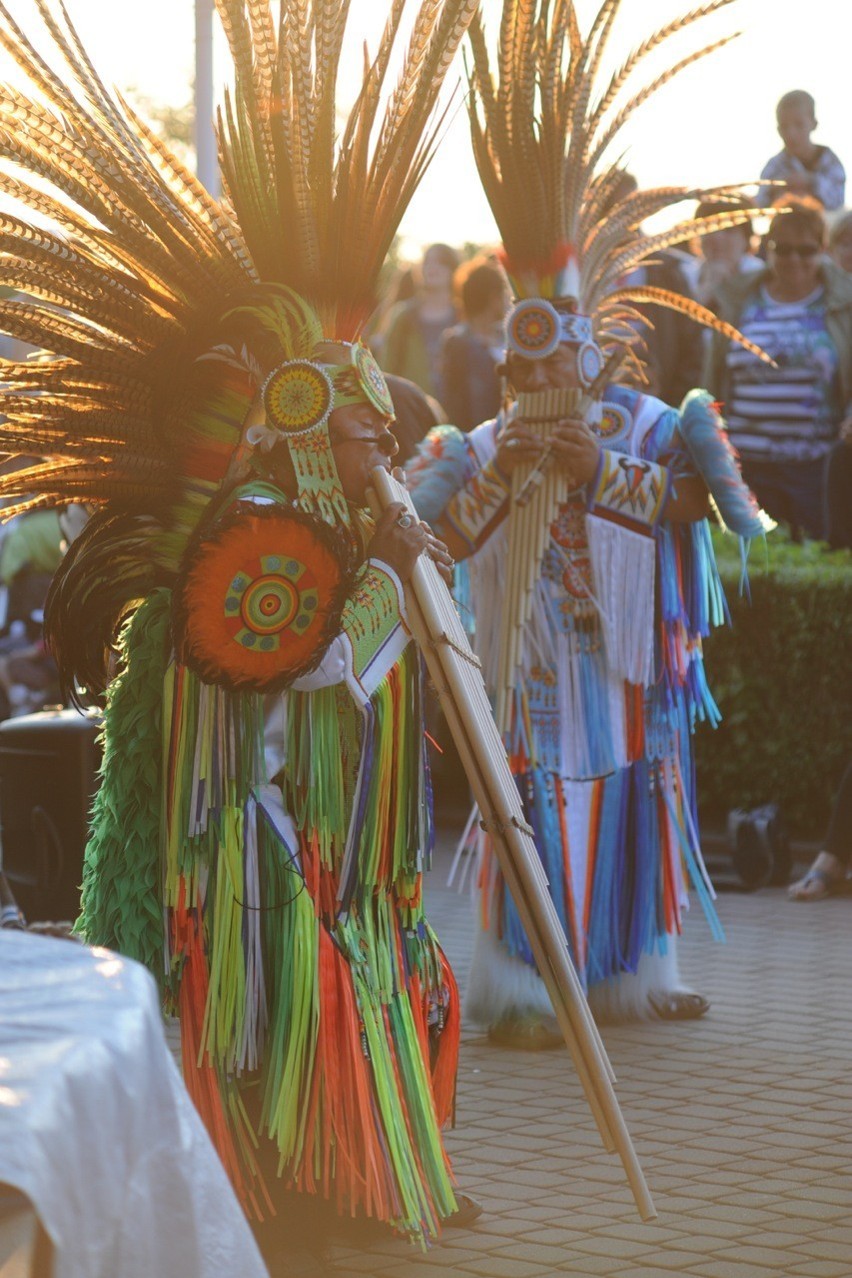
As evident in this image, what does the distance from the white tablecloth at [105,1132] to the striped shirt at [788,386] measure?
729cm

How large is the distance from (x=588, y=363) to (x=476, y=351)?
422cm

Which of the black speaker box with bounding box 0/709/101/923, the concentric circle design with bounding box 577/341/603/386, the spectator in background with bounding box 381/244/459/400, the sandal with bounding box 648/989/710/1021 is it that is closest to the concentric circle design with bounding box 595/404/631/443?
the concentric circle design with bounding box 577/341/603/386

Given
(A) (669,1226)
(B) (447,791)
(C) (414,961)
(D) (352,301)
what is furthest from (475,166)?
(B) (447,791)

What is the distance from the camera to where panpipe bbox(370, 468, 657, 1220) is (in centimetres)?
330

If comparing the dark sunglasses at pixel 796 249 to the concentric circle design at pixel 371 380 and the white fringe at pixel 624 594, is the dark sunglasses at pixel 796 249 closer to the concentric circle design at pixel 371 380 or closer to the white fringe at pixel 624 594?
the white fringe at pixel 624 594

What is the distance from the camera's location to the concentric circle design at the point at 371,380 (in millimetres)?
3477

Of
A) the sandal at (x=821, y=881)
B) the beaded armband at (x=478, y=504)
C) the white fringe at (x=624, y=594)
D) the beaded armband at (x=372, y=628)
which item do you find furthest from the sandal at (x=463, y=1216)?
the sandal at (x=821, y=881)

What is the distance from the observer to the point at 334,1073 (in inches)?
131

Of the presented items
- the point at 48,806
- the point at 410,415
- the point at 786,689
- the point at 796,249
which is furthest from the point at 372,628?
the point at 796,249

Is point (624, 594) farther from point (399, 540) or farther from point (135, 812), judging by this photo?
point (135, 812)

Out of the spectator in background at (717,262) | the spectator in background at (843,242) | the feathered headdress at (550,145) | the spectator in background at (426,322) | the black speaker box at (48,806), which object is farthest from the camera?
the spectator in background at (426,322)

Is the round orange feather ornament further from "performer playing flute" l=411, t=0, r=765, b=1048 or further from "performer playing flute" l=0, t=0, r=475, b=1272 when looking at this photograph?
"performer playing flute" l=411, t=0, r=765, b=1048

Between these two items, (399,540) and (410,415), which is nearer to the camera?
(399,540)

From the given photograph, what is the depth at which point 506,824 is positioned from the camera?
11.1ft
